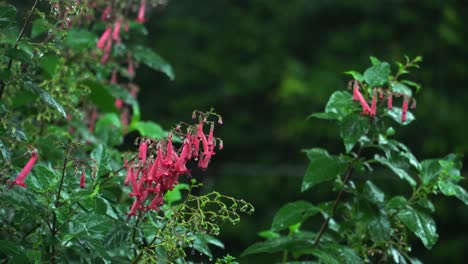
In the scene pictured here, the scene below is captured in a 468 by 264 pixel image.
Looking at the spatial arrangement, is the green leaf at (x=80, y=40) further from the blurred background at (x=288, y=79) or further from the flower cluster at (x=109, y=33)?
the blurred background at (x=288, y=79)

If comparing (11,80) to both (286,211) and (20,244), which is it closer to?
(20,244)

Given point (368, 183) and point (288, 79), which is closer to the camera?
point (368, 183)

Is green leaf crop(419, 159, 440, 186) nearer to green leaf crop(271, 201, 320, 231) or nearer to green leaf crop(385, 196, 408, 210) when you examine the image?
green leaf crop(385, 196, 408, 210)

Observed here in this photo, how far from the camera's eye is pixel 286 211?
1877mm

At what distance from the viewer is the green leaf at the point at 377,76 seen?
5.92 ft

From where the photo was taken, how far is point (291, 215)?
6.12ft

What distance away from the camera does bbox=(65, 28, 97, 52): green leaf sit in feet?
7.19

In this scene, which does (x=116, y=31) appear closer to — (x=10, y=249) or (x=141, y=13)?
(x=141, y=13)

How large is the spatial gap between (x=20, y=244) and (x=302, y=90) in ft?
14.9

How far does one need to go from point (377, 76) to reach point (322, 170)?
0.79ft

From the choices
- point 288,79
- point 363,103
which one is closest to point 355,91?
point 363,103

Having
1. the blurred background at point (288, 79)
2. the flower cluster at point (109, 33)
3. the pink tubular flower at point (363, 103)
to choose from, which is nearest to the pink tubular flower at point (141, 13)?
the flower cluster at point (109, 33)

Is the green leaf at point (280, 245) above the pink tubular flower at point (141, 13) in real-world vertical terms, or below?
below

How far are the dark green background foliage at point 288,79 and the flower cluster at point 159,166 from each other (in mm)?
3795
